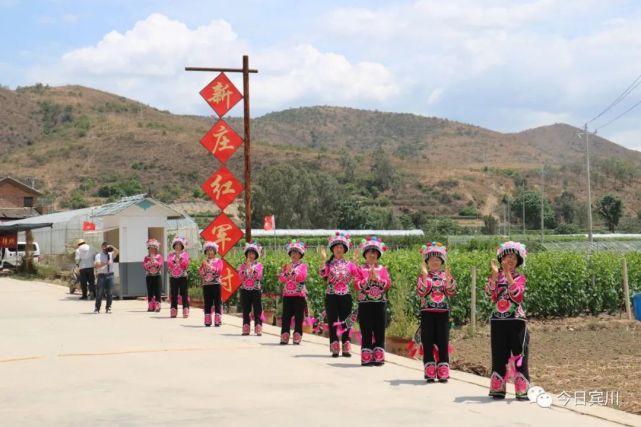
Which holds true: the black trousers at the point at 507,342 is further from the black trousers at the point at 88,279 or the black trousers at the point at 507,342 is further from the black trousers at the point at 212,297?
the black trousers at the point at 88,279

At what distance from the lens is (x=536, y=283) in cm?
2208

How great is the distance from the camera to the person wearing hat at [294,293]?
14.6 metres

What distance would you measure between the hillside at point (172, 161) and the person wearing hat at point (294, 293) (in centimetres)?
8324

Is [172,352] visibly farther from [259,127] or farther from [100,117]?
[259,127]

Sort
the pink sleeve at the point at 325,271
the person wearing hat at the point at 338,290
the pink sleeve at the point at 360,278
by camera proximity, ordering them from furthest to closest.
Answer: the pink sleeve at the point at 325,271 < the person wearing hat at the point at 338,290 < the pink sleeve at the point at 360,278

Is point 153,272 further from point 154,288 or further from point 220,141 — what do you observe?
point 220,141

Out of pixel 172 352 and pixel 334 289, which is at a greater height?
pixel 334 289

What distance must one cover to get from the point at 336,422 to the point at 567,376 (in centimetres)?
502

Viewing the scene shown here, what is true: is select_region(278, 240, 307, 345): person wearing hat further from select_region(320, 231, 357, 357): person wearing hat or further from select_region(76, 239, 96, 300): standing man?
select_region(76, 239, 96, 300): standing man

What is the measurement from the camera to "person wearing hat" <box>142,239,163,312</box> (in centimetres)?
2173

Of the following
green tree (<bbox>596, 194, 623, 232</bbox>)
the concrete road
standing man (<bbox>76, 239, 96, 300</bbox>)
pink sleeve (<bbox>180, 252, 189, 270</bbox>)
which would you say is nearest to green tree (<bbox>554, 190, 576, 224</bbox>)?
green tree (<bbox>596, 194, 623, 232</bbox>)

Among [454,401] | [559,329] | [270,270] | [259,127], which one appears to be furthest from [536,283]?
[259,127]

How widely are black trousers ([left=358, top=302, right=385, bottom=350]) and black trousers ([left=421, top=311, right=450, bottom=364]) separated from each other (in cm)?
144

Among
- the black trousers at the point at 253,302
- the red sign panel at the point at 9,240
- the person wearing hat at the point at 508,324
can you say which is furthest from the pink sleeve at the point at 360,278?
the red sign panel at the point at 9,240
